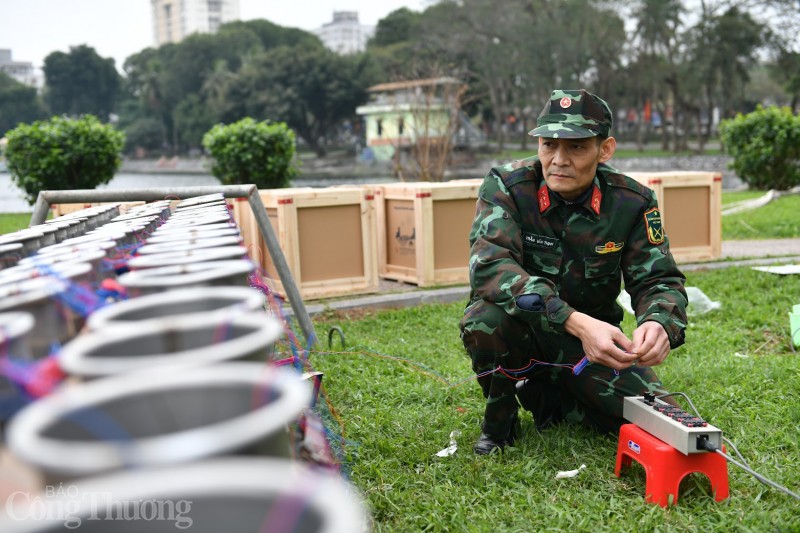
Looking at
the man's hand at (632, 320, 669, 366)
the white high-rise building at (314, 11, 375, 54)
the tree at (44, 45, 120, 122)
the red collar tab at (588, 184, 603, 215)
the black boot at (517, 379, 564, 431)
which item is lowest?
the black boot at (517, 379, 564, 431)

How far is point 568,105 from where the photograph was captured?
296 cm

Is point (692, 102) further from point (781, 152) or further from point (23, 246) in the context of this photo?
point (23, 246)

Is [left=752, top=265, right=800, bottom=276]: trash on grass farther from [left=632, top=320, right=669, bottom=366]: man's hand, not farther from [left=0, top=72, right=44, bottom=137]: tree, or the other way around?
[left=0, top=72, right=44, bottom=137]: tree

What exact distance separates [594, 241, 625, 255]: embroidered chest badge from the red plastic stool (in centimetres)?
77

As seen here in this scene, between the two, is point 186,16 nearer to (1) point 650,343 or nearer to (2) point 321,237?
(2) point 321,237

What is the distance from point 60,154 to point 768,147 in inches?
537

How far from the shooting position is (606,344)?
2.58 meters

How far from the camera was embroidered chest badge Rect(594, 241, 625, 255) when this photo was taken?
120 inches

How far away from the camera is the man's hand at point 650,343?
8.50ft

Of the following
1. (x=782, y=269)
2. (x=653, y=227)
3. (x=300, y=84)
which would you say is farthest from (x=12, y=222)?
(x=300, y=84)

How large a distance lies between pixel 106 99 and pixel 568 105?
78.7 metres

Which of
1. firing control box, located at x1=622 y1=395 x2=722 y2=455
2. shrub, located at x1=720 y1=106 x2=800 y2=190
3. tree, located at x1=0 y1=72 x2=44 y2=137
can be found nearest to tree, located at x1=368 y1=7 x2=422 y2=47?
tree, located at x1=0 y1=72 x2=44 y2=137

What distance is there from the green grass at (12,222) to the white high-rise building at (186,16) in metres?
139

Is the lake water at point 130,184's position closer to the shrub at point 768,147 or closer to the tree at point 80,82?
the shrub at point 768,147
